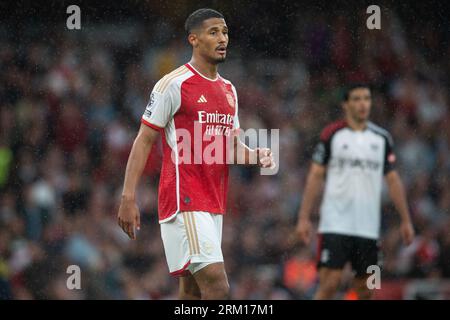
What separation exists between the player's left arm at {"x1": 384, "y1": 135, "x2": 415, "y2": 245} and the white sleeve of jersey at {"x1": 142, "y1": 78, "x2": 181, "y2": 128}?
3.24m

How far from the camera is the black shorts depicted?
8.85m

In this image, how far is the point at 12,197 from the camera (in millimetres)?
11578

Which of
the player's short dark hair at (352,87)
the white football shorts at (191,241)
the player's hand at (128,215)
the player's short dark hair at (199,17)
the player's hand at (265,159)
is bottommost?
the white football shorts at (191,241)

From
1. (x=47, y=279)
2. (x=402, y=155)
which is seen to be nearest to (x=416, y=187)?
(x=402, y=155)

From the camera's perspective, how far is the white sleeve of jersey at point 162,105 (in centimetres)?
630

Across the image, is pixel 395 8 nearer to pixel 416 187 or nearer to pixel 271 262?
pixel 416 187

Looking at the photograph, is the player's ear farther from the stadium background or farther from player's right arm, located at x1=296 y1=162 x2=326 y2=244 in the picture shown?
the stadium background

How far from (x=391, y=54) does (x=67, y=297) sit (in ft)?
21.0

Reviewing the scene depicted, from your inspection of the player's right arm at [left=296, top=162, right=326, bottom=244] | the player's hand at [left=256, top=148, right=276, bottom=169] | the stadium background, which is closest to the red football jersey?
the player's hand at [left=256, top=148, right=276, bottom=169]

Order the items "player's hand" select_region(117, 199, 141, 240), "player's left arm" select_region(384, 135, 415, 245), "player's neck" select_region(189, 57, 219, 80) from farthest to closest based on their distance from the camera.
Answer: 1. "player's left arm" select_region(384, 135, 415, 245)
2. "player's neck" select_region(189, 57, 219, 80)
3. "player's hand" select_region(117, 199, 141, 240)

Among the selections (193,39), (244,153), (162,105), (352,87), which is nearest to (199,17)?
(193,39)

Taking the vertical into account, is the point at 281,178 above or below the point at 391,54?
below

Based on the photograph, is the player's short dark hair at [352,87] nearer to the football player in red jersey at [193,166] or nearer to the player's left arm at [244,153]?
the player's left arm at [244,153]

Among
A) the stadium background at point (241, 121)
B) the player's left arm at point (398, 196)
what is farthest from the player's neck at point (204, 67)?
the stadium background at point (241, 121)
